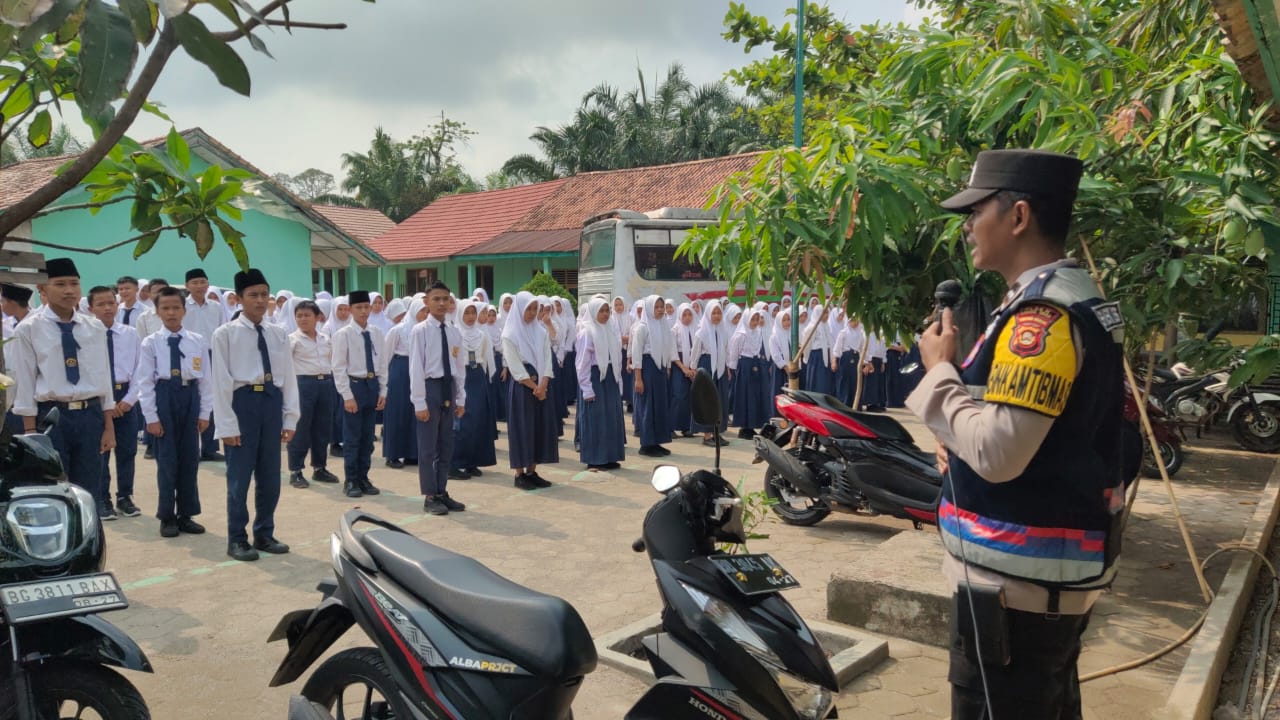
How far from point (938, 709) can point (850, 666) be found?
381 mm

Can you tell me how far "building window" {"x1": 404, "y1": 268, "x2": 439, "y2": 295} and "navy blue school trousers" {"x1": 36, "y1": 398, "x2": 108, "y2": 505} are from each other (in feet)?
85.2

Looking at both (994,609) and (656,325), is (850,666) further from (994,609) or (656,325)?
(656,325)

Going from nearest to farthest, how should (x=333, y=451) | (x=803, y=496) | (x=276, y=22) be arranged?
(x=276, y=22), (x=803, y=496), (x=333, y=451)

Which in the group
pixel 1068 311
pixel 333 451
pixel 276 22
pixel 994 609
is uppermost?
pixel 276 22

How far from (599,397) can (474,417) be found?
1.28 metres

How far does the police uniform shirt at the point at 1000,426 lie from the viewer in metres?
1.91

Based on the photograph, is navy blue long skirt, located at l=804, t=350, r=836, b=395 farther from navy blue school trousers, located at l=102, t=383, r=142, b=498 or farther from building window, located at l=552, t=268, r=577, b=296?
building window, located at l=552, t=268, r=577, b=296

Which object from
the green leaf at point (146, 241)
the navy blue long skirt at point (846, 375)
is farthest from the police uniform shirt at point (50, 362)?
the navy blue long skirt at point (846, 375)

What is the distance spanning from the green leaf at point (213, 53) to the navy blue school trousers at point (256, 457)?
4.86 meters

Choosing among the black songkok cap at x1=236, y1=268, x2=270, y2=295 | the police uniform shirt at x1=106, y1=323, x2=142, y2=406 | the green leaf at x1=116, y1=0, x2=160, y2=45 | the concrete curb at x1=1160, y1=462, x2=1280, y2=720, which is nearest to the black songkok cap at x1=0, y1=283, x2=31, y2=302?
the police uniform shirt at x1=106, y1=323, x2=142, y2=406

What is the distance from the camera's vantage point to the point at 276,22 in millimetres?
1630

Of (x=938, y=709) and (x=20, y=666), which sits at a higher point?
(x=20, y=666)

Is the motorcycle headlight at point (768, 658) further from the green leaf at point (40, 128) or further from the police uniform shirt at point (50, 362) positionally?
the police uniform shirt at point (50, 362)

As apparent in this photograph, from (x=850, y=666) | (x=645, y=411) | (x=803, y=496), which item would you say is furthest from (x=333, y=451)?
(x=850, y=666)
